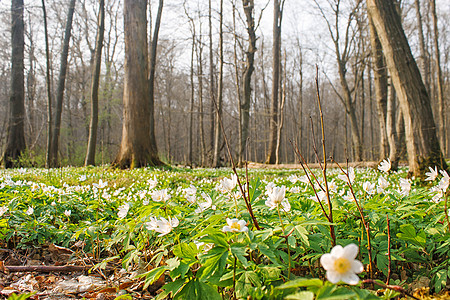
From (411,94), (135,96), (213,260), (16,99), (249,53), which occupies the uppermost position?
(249,53)

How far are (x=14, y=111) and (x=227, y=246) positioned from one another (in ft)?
49.8

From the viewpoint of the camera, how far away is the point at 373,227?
1.60m

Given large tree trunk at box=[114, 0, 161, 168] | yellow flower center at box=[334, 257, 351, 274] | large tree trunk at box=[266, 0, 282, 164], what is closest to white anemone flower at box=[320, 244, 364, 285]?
yellow flower center at box=[334, 257, 351, 274]

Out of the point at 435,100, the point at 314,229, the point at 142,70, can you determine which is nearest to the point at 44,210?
the point at 314,229

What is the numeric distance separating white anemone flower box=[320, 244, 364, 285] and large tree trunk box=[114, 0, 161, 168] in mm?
8364

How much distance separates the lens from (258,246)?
3.65 ft

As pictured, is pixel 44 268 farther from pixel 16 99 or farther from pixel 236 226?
pixel 16 99

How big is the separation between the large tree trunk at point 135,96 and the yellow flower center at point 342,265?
8.36 meters

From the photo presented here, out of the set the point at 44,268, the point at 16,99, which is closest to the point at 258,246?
the point at 44,268

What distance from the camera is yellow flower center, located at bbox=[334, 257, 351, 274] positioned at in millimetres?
759

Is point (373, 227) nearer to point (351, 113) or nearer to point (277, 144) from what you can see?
point (277, 144)

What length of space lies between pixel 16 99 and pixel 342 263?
16.0m

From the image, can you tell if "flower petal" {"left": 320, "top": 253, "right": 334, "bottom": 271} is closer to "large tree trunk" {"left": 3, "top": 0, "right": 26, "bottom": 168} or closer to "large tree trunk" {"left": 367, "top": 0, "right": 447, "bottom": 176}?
"large tree trunk" {"left": 367, "top": 0, "right": 447, "bottom": 176}

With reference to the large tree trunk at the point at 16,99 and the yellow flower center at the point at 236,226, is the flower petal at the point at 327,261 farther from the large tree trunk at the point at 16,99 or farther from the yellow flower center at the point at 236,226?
the large tree trunk at the point at 16,99
